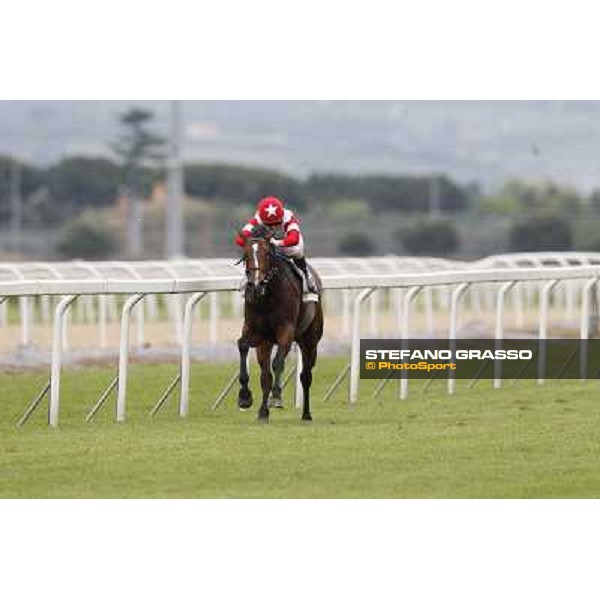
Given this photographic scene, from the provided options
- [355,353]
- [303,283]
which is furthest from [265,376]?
[355,353]

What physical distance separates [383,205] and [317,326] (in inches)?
2833

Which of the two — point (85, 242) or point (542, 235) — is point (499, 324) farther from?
point (85, 242)

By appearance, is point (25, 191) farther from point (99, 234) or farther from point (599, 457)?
point (599, 457)

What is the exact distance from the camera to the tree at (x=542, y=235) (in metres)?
66.8

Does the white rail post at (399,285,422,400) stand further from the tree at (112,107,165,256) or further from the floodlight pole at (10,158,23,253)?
the tree at (112,107,165,256)

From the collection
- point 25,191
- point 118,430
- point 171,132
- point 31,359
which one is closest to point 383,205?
point 25,191

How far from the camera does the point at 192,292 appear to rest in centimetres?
1648

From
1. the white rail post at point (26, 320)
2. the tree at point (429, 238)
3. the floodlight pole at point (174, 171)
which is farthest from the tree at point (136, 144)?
the white rail post at point (26, 320)

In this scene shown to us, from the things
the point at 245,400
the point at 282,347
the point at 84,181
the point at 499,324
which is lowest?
the point at 84,181

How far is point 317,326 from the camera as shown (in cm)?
1639

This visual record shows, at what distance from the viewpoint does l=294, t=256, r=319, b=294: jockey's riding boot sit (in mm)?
16062

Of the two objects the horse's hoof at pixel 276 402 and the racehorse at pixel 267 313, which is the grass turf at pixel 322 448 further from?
the racehorse at pixel 267 313

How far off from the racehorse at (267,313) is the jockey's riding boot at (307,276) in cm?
8

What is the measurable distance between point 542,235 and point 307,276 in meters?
53.2
